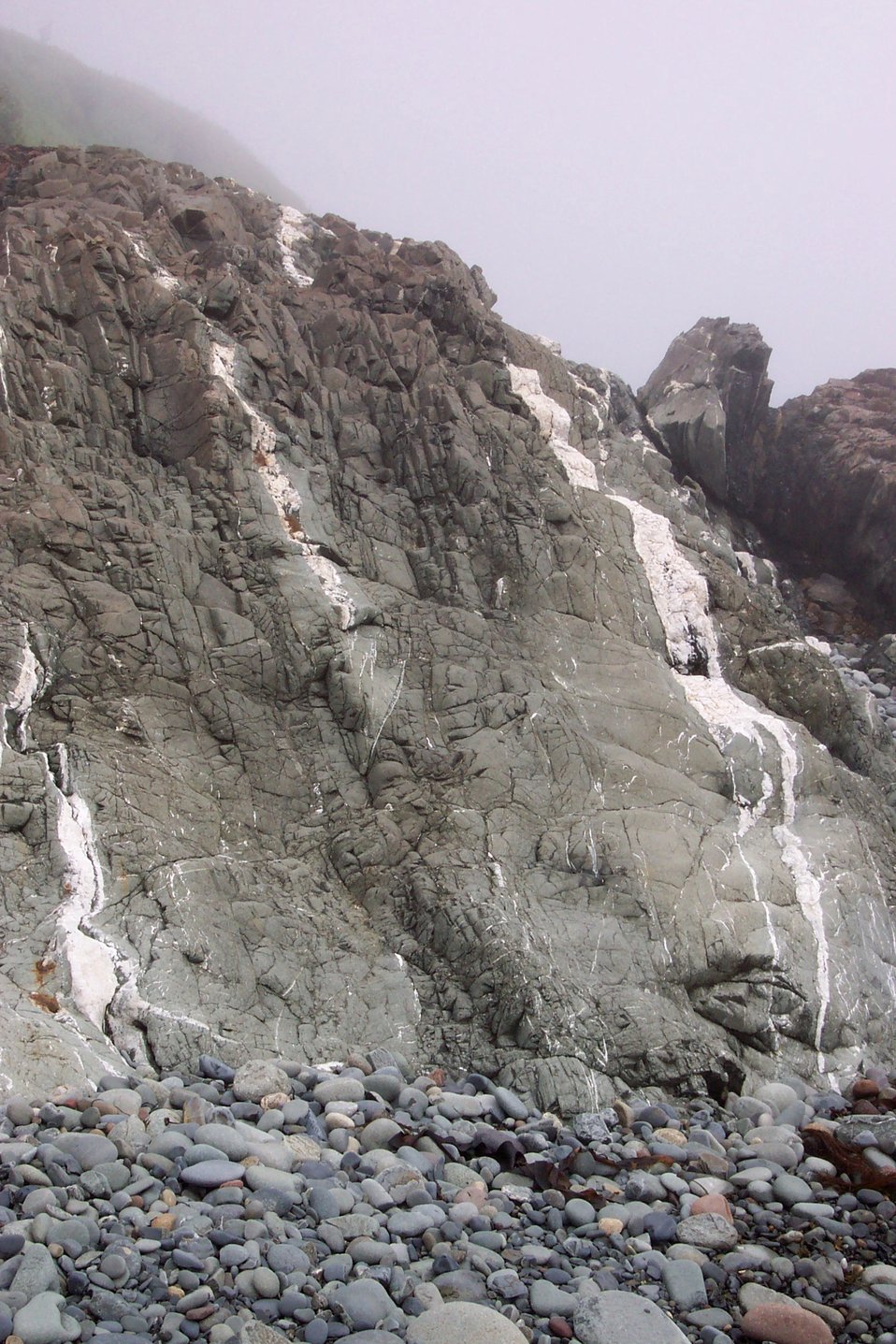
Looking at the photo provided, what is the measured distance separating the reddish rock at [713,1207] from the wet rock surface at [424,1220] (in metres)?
0.02

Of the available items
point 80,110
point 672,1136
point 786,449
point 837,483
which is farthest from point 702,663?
point 80,110

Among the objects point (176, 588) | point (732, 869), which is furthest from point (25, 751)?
point (732, 869)

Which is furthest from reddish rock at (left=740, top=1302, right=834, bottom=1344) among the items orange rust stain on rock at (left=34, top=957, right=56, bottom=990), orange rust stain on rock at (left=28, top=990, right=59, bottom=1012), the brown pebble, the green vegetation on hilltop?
the green vegetation on hilltop

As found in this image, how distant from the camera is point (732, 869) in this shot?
1452cm

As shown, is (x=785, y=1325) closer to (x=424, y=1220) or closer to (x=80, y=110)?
(x=424, y=1220)

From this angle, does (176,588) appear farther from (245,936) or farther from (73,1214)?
(73,1214)

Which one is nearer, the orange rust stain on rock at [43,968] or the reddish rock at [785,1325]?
the reddish rock at [785,1325]

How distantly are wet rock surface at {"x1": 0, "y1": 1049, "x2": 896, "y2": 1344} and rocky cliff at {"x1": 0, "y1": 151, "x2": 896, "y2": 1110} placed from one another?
958 millimetres

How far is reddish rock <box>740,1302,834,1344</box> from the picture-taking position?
7645 millimetres

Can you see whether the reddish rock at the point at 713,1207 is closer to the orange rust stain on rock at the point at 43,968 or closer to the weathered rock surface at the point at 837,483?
the orange rust stain on rock at the point at 43,968

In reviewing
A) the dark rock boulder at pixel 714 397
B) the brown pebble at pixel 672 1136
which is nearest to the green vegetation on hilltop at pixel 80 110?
the dark rock boulder at pixel 714 397

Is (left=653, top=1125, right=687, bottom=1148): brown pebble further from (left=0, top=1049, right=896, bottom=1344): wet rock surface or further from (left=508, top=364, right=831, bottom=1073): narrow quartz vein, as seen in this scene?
(left=508, top=364, right=831, bottom=1073): narrow quartz vein

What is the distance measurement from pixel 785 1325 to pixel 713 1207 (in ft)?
5.74

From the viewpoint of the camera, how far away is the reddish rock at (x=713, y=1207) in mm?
9406
